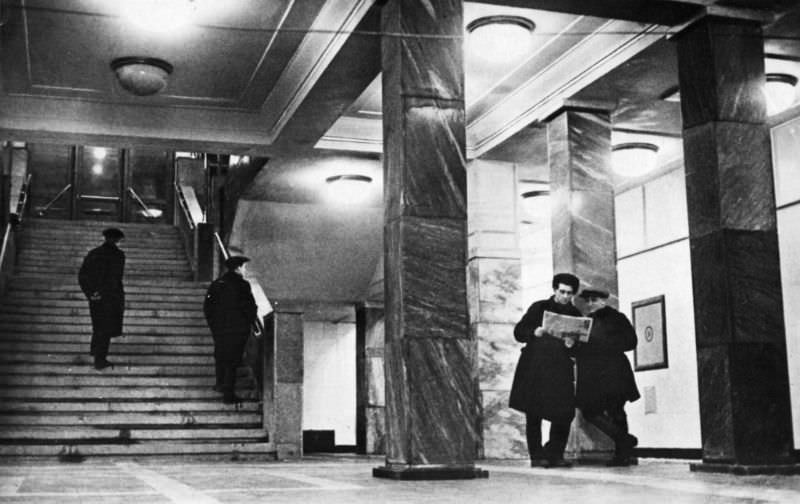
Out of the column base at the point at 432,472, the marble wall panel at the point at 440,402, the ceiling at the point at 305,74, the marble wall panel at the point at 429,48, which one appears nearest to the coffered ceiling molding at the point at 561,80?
the ceiling at the point at 305,74

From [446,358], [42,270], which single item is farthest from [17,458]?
[42,270]

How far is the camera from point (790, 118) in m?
13.1

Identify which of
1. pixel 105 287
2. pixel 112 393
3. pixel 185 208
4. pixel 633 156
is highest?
pixel 185 208

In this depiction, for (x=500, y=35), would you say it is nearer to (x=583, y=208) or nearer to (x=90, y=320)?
(x=583, y=208)

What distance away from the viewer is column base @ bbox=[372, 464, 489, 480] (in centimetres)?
763

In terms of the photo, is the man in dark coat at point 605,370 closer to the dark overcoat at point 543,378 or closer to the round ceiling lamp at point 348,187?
the dark overcoat at point 543,378

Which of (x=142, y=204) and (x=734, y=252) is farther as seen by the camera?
(x=142, y=204)

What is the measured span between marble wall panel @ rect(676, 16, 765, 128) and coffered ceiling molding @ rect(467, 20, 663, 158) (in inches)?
20.3

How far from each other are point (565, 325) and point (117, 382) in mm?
6901

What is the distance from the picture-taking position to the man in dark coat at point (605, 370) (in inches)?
397

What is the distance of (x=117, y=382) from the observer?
1380 cm

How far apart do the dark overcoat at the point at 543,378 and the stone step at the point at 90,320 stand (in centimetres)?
773

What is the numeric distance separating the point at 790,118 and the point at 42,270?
12.4 m

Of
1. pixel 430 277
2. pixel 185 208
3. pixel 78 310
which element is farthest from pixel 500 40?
pixel 185 208
